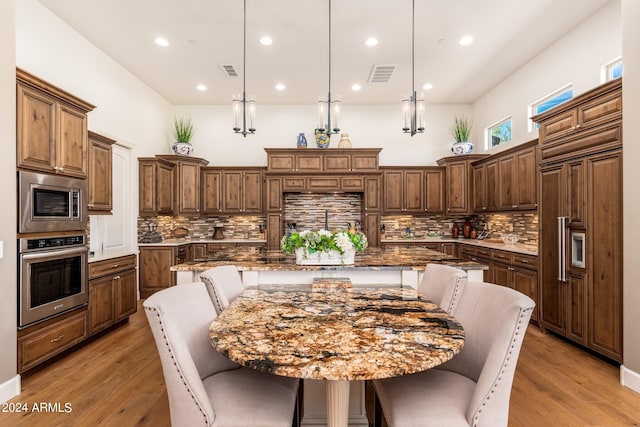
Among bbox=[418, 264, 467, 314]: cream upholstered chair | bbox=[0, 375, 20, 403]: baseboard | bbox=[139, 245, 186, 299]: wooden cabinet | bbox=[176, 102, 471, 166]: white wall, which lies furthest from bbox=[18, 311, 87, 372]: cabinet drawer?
bbox=[176, 102, 471, 166]: white wall

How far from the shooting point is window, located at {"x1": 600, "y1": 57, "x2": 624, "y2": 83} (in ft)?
12.0

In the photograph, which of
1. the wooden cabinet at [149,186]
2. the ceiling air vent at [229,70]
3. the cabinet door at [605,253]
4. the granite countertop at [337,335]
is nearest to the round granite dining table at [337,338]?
the granite countertop at [337,335]

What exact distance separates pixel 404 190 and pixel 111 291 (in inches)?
193

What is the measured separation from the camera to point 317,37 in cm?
425

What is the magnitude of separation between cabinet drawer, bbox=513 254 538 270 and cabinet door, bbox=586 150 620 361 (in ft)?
2.71

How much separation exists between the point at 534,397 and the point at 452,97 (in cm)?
539

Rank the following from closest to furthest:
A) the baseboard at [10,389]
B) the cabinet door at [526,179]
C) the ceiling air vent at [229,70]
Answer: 1. the baseboard at [10,389]
2. the cabinet door at [526,179]
3. the ceiling air vent at [229,70]

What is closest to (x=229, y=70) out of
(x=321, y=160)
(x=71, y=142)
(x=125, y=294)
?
(x=321, y=160)

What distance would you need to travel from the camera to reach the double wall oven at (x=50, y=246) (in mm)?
2639

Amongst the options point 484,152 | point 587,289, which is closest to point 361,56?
point 484,152

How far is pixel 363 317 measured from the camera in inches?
64.9

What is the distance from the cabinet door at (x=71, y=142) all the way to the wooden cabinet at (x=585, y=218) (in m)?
4.73

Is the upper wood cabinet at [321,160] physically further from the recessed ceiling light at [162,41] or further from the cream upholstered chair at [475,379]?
the cream upholstered chair at [475,379]

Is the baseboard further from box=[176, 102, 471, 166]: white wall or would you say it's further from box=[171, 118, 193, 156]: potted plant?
box=[176, 102, 471, 166]: white wall
